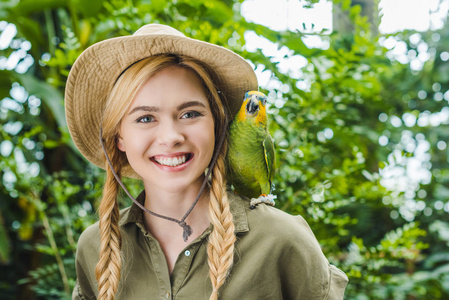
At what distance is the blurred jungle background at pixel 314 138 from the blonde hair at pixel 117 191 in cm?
37

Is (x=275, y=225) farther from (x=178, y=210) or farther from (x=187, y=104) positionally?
(x=187, y=104)

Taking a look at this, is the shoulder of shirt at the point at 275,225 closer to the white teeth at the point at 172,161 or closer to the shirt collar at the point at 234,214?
the shirt collar at the point at 234,214

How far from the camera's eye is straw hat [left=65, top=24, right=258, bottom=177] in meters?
1.34

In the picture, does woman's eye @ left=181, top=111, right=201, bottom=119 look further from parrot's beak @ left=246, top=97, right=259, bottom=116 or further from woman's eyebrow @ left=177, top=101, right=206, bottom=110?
parrot's beak @ left=246, top=97, right=259, bottom=116

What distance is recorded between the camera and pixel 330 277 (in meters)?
1.37

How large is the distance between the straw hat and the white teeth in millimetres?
342

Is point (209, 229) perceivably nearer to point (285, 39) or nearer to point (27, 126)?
point (285, 39)

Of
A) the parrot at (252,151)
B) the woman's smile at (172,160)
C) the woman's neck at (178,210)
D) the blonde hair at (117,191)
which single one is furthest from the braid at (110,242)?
the parrot at (252,151)

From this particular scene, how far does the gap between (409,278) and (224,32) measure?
2072 millimetres

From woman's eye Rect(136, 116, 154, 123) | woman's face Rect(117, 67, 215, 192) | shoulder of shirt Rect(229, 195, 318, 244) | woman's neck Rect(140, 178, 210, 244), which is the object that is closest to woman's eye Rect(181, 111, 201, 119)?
woman's face Rect(117, 67, 215, 192)

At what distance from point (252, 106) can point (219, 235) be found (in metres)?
0.48

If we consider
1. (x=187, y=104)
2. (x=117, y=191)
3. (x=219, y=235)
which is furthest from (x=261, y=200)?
(x=117, y=191)

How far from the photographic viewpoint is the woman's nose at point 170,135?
131 cm

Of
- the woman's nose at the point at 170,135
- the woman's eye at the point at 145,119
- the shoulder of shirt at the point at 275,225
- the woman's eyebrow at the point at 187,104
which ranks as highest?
the woman's eyebrow at the point at 187,104
